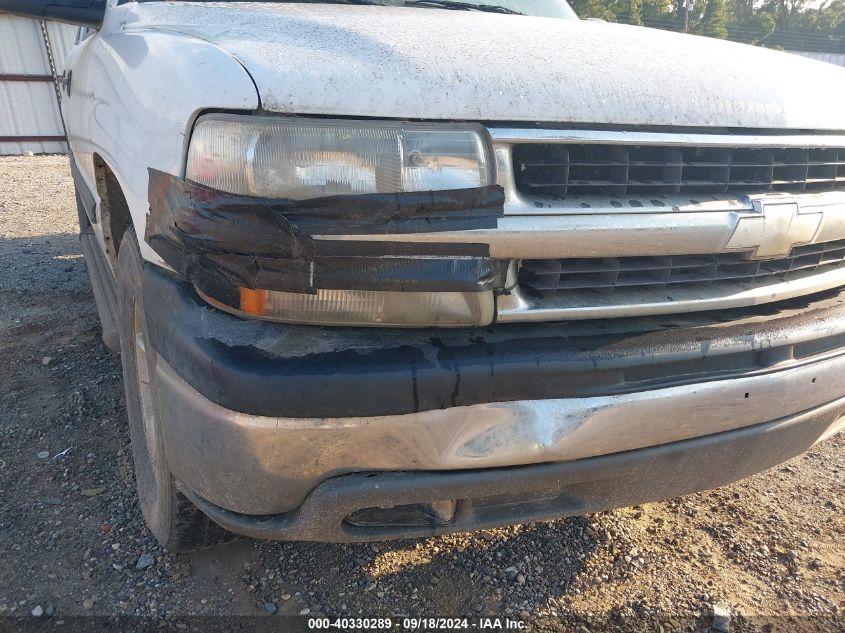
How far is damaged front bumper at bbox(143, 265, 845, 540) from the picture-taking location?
1287mm

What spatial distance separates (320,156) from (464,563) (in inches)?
55.1

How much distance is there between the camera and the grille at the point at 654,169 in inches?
57.5

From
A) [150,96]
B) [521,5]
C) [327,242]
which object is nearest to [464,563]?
[327,242]

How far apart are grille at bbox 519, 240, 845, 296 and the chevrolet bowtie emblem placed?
0.06m

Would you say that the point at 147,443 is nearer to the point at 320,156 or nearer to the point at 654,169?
the point at 320,156

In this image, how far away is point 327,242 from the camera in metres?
1.28

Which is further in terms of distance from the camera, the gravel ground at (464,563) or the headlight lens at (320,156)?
the gravel ground at (464,563)

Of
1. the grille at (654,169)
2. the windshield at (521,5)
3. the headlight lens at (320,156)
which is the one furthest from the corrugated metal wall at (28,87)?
the grille at (654,169)

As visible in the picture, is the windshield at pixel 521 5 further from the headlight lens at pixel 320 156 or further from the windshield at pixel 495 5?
the headlight lens at pixel 320 156

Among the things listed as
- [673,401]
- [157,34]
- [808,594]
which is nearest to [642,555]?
[808,594]

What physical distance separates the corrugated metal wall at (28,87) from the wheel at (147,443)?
14.9 meters

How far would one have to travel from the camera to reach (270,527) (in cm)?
143

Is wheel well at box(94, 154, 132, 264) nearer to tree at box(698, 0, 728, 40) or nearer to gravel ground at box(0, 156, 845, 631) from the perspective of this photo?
gravel ground at box(0, 156, 845, 631)

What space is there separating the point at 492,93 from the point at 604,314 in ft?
1.95
